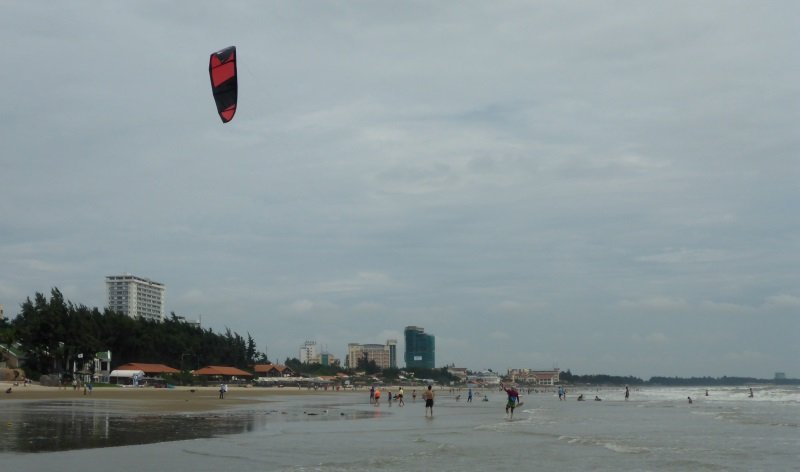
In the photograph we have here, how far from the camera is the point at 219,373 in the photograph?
102m

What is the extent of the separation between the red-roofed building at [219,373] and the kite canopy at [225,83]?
3508 inches

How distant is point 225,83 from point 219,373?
9419cm

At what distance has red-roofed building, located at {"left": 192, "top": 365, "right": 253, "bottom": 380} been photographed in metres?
98.6

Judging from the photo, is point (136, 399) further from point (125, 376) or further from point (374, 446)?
point (125, 376)

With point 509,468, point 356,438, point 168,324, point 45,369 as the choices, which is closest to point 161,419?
point 356,438

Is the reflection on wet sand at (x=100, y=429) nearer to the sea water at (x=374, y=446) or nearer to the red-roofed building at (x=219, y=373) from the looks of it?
the sea water at (x=374, y=446)

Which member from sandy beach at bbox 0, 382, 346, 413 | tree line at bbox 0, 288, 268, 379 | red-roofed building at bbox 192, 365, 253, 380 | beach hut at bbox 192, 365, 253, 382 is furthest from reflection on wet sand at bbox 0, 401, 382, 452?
red-roofed building at bbox 192, 365, 253, 380

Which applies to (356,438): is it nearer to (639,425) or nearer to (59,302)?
(639,425)

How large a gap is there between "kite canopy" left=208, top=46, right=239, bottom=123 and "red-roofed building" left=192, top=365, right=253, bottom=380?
3508 inches

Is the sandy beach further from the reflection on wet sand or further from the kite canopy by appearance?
the kite canopy

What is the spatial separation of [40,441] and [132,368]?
7222 cm

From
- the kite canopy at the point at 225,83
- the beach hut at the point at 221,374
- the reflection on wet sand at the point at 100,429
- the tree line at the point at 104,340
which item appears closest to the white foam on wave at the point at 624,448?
the reflection on wet sand at the point at 100,429

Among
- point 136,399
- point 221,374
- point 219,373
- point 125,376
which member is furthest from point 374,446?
point 221,374

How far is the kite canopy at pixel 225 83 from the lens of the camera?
1177 centimetres
